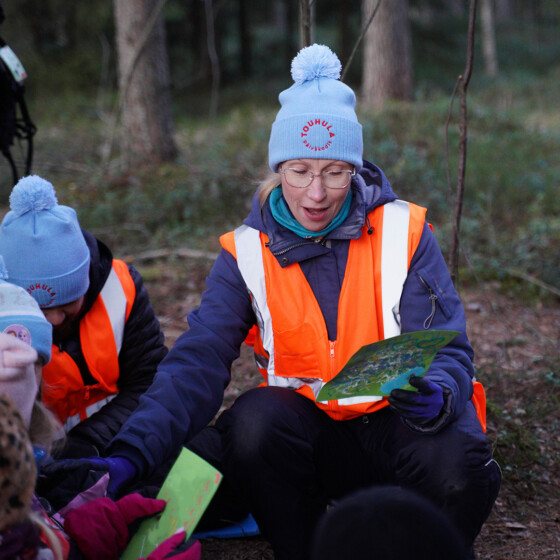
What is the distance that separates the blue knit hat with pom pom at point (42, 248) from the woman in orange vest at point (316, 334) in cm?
46

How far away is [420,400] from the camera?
86.6 inches

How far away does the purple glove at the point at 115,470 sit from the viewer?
2104mm

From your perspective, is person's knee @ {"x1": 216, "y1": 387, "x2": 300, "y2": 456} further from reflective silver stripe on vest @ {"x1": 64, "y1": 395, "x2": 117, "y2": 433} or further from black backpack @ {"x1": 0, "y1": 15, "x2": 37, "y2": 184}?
black backpack @ {"x1": 0, "y1": 15, "x2": 37, "y2": 184}

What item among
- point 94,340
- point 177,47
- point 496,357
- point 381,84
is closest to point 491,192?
point 496,357

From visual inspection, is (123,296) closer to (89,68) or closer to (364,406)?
(364,406)

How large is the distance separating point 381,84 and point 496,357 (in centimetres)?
764

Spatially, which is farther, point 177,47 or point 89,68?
point 177,47

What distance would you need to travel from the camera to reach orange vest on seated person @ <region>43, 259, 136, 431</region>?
2.72m

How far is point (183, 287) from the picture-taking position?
17.9 ft

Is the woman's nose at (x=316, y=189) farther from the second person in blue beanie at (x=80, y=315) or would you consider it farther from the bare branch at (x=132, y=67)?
the bare branch at (x=132, y=67)

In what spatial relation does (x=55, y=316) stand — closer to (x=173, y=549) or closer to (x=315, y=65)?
(x=173, y=549)

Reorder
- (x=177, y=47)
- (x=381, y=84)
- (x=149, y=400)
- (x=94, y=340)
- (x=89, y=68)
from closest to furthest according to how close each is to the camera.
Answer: (x=149, y=400), (x=94, y=340), (x=381, y=84), (x=89, y=68), (x=177, y=47)

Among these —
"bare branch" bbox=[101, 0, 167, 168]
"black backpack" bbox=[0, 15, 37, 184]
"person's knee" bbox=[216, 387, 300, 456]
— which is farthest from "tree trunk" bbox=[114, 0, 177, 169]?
"person's knee" bbox=[216, 387, 300, 456]

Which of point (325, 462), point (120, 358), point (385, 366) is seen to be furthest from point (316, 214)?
point (120, 358)
